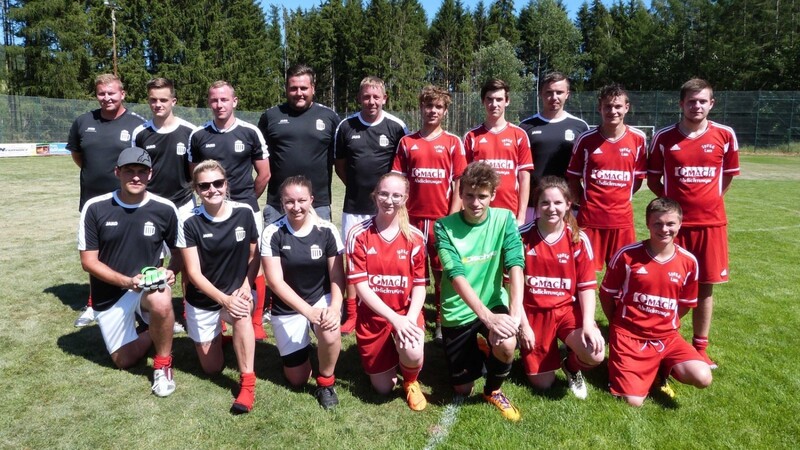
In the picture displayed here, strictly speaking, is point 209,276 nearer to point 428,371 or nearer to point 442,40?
point 428,371

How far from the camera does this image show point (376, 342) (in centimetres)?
364

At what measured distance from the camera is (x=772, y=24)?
37.8 metres

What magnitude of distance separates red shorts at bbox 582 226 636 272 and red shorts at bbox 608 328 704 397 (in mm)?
843

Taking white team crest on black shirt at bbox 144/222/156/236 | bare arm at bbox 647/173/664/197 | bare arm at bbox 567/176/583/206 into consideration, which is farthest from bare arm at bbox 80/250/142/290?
bare arm at bbox 647/173/664/197

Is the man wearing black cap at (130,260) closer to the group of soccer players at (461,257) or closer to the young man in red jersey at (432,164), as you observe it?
the group of soccer players at (461,257)

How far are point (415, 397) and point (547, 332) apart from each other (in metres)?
1.02

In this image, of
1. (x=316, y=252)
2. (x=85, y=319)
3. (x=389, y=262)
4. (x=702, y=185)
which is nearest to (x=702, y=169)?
(x=702, y=185)

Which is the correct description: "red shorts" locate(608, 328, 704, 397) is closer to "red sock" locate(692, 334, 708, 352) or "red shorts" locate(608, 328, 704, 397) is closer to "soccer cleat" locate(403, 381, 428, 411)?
"red sock" locate(692, 334, 708, 352)

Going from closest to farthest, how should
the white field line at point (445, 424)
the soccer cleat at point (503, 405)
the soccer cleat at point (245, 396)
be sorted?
the white field line at point (445, 424), the soccer cleat at point (503, 405), the soccer cleat at point (245, 396)

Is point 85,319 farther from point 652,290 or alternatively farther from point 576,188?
point 652,290

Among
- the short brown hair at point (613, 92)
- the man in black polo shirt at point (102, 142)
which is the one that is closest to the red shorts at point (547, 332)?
the short brown hair at point (613, 92)

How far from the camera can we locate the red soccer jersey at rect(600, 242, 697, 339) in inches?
145

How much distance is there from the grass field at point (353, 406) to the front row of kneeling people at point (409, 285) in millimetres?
143

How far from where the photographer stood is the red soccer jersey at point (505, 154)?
4562mm
